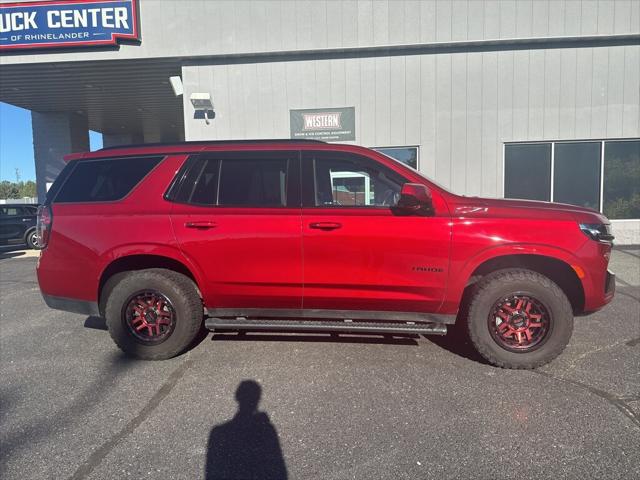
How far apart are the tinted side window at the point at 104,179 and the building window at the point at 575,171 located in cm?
894

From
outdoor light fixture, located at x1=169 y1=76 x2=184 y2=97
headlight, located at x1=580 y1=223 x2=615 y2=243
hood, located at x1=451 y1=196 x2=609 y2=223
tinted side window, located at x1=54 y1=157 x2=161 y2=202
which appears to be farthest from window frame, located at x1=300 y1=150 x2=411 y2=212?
outdoor light fixture, located at x1=169 y1=76 x2=184 y2=97

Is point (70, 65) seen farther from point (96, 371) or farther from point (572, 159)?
point (572, 159)

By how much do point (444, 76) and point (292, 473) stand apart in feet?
32.1

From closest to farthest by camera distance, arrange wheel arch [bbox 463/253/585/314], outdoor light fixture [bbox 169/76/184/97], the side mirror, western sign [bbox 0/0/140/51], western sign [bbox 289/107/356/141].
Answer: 1. the side mirror
2. wheel arch [bbox 463/253/585/314]
3. western sign [bbox 0/0/140/51]
4. western sign [bbox 289/107/356/141]
5. outdoor light fixture [bbox 169/76/184/97]

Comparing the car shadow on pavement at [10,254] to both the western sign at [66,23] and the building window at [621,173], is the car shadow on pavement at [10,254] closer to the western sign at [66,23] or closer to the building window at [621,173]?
the western sign at [66,23]

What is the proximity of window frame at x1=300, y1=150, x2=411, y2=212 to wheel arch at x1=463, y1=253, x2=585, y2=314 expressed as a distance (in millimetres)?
1032

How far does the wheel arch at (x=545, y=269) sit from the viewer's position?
3.59m

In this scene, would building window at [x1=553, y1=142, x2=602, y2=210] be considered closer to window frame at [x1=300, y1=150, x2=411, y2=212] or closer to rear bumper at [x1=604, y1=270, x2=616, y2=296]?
rear bumper at [x1=604, y1=270, x2=616, y2=296]

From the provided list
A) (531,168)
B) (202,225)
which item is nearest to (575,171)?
(531,168)

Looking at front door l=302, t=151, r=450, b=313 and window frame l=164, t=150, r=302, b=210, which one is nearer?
front door l=302, t=151, r=450, b=313

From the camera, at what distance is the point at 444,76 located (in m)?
9.90

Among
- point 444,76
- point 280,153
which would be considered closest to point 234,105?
point 444,76

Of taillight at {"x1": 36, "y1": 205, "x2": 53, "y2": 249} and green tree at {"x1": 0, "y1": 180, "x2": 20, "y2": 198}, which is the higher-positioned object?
green tree at {"x1": 0, "y1": 180, "x2": 20, "y2": 198}

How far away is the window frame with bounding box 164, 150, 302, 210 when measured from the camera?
3.69 metres
